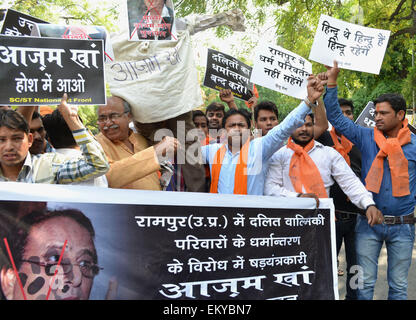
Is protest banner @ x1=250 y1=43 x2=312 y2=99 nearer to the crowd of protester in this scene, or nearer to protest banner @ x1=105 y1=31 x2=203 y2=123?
the crowd of protester

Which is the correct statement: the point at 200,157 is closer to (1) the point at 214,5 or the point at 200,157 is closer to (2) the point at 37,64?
(2) the point at 37,64

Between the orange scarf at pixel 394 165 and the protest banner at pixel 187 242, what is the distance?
0.71 meters

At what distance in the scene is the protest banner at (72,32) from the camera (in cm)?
291

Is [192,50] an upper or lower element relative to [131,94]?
upper

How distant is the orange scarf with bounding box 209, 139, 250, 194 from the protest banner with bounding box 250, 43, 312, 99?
85 centimetres

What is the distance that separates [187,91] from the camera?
130 inches

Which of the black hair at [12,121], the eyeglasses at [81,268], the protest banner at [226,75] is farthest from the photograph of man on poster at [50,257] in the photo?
the protest banner at [226,75]

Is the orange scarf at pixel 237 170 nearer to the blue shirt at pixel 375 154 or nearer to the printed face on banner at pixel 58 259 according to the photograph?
the blue shirt at pixel 375 154

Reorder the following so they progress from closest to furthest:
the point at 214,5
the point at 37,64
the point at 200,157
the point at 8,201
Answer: the point at 8,201, the point at 37,64, the point at 200,157, the point at 214,5

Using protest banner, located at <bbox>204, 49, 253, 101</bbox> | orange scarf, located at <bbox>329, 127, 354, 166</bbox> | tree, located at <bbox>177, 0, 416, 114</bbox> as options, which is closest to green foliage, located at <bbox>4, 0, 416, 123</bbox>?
tree, located at <bbox>177, 0, 416, 114</bbox>

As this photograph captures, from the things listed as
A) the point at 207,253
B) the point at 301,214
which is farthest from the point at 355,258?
the point at 207,253

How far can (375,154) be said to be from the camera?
12.2 feet

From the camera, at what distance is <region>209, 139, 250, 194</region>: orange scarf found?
3.33 metres

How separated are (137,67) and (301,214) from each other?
154 cm
